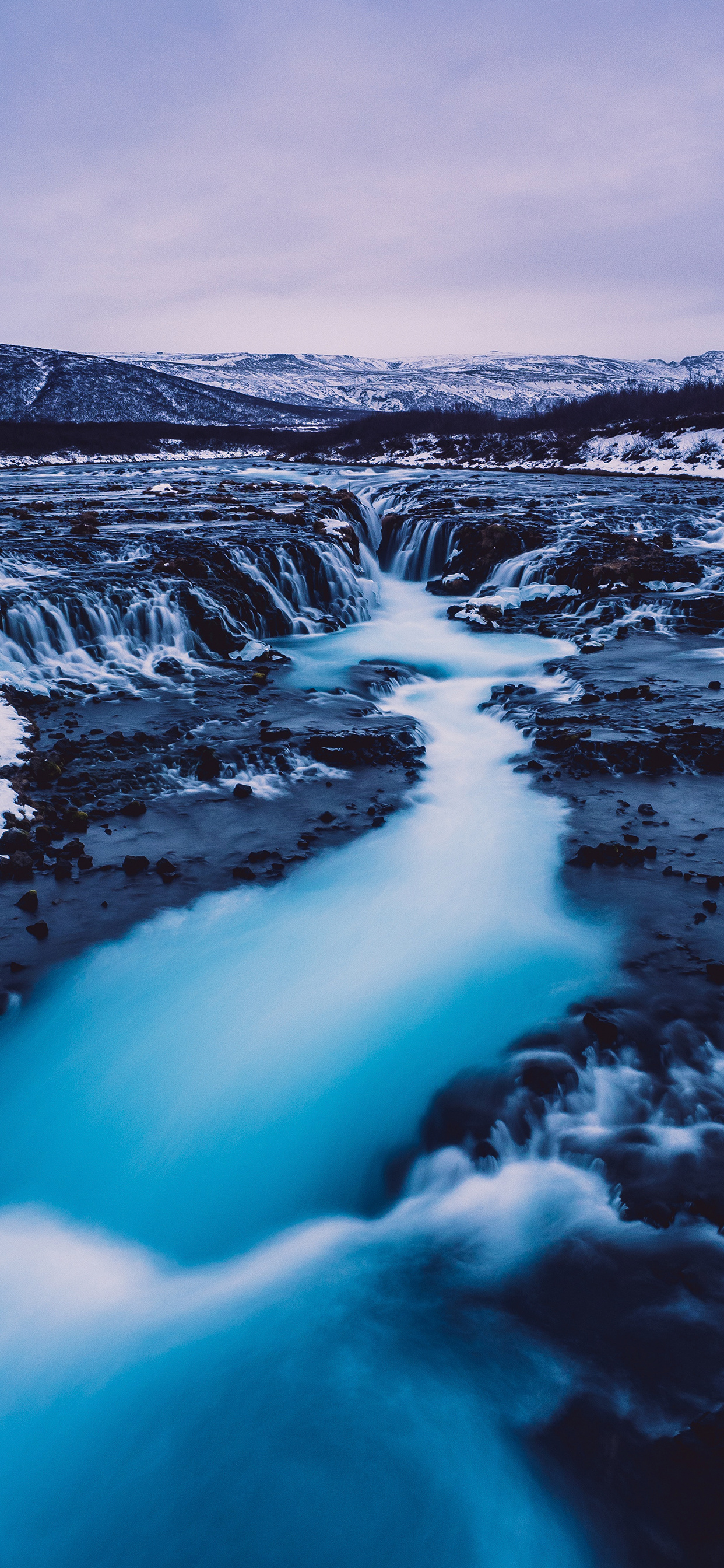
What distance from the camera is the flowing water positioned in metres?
2.93

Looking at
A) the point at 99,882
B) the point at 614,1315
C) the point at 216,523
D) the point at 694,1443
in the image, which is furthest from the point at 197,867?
the point at 216,523

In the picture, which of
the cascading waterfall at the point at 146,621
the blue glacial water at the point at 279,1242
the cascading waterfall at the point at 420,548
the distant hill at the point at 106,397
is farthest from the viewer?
the distant hill at the point at 106,397

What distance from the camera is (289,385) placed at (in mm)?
140625

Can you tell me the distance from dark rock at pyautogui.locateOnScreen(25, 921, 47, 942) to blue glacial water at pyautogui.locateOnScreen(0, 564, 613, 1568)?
0.45m

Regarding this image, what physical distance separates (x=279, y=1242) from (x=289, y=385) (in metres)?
157

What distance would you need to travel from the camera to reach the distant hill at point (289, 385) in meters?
83.7

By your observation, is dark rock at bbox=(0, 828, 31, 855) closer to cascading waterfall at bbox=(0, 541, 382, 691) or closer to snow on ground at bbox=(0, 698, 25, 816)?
snow on ground at bbox=(0, 698, 25, 816)

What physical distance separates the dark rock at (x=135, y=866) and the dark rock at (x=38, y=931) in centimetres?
94

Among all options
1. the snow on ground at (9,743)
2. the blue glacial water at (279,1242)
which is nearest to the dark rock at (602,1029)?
the blue glacial water at (279,1242)

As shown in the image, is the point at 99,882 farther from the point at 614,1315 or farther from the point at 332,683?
the point at 332,683

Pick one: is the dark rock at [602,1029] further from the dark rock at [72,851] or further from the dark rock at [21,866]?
the dark rock at [21,866]

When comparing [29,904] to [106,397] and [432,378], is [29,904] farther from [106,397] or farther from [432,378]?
[432,378]

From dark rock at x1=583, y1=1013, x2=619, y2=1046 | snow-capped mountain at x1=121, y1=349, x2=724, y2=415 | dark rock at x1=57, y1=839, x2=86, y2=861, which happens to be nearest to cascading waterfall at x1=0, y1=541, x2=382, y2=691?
dark rock at x1=57, y1=839, x2=86, y2=861

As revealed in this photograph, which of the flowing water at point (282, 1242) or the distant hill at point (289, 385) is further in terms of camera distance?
the distant hill at point (289, 385)
